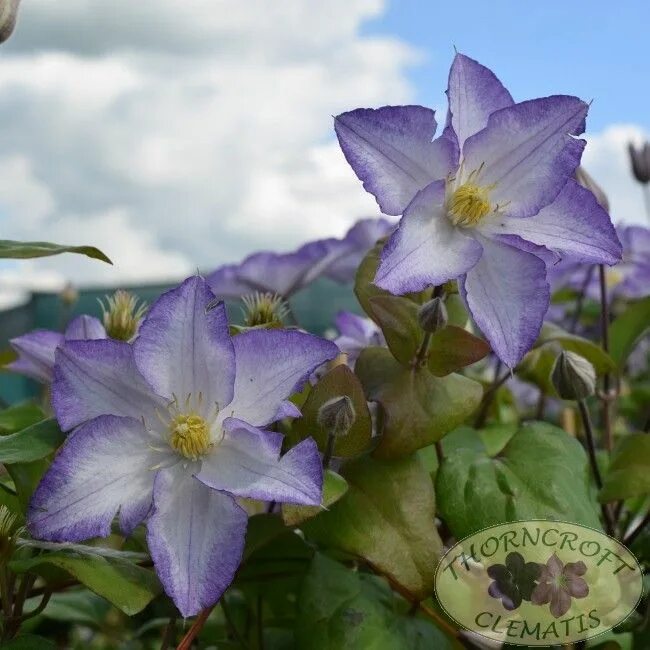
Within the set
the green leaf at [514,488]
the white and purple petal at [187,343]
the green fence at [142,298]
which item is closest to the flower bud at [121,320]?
the white and purple petal at [187,343]

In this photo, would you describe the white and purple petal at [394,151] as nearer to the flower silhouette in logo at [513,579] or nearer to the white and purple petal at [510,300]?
the white and purple petal at [510,300]

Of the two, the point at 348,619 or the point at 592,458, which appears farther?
the point at 592,458

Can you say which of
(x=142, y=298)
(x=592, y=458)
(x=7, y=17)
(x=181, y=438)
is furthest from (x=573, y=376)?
(x=142, y=298)

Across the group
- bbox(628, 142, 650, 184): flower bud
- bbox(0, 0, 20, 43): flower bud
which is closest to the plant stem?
bbox(0, 0, 20, 43): flower bud

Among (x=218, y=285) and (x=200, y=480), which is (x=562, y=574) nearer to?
(x=200, y=480)

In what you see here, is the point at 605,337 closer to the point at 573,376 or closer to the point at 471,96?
the point at 573,376

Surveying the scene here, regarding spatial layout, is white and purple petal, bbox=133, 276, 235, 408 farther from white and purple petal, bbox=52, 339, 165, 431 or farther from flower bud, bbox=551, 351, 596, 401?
flower bud, bbox=551, 351, 596, 401

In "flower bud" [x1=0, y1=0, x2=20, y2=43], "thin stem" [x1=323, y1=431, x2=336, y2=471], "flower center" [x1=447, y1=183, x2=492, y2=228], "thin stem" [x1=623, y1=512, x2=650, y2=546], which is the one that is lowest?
"thin stem" [x1=623, y1=512, x2=650, y2=546]
